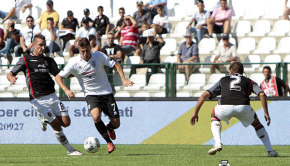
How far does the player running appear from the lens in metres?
11.1

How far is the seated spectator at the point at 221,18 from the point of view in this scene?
19.2m

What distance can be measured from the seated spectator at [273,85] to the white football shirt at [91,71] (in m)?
5.03

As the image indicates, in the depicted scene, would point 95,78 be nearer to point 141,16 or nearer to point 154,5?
point 141,16

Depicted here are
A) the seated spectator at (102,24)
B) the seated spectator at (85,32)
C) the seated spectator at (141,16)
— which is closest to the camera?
the seated spectator at (85,32)

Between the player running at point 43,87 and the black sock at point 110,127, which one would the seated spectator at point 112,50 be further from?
the player running at point 43,87

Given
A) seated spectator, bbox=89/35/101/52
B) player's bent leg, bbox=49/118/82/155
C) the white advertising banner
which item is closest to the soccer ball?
player's bent leg, bbox=49/118/82/155

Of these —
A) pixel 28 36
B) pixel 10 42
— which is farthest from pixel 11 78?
pixel 10 42

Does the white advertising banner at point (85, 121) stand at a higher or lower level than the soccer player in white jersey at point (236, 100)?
lower

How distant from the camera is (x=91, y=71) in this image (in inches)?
448

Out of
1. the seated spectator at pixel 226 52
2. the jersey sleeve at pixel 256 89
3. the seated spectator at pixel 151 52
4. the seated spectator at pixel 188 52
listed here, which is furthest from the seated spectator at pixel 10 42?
the jersey sleeve at pixel 256 89

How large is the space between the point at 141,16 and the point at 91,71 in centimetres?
934

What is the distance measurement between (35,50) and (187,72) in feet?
18.3

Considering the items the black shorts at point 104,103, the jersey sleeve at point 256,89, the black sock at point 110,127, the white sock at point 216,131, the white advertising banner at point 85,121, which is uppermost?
the jersey sleeve at point 256,89

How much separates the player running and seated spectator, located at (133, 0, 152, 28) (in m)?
9.29
